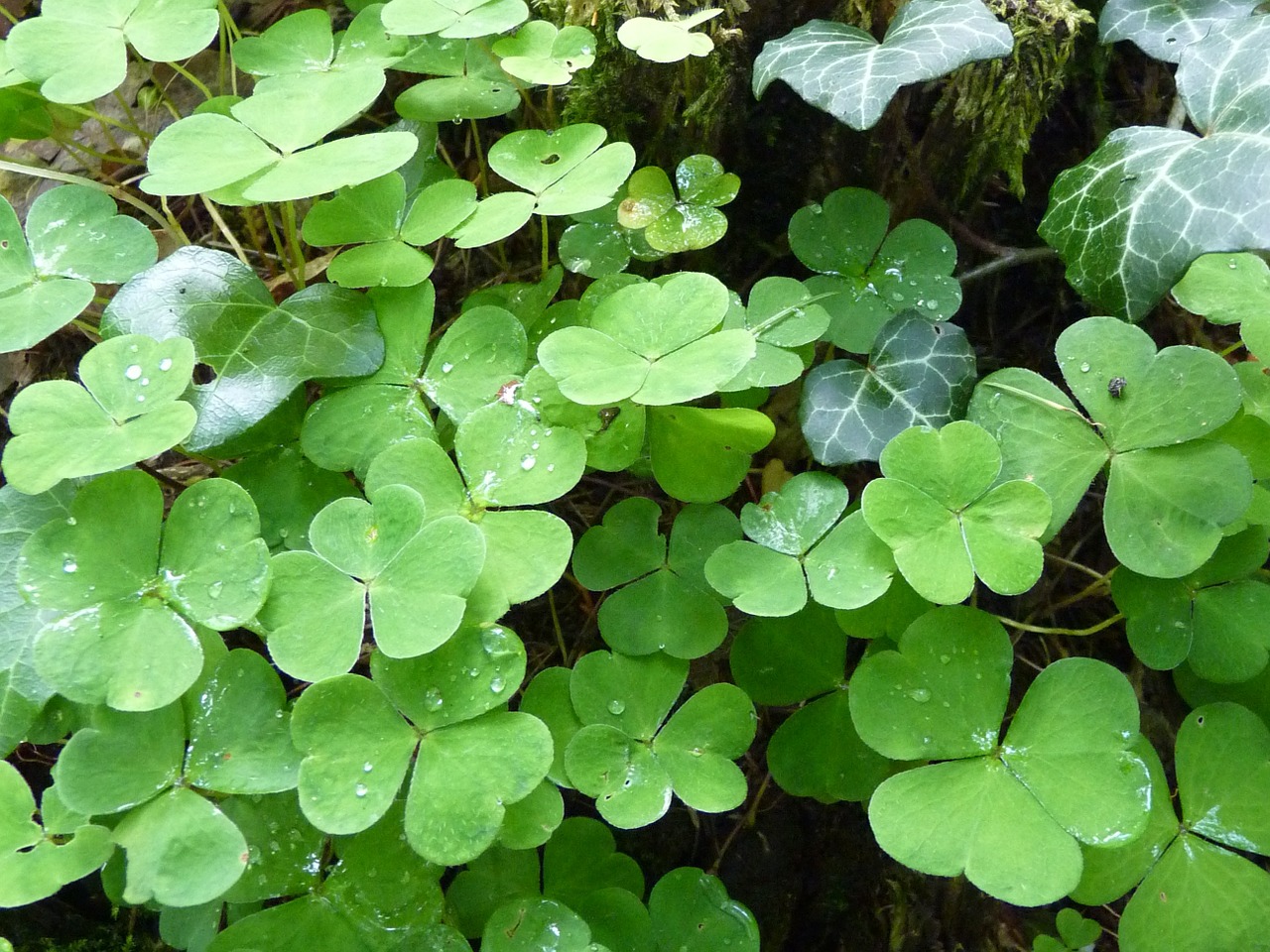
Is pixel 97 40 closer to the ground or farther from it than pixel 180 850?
farther from it

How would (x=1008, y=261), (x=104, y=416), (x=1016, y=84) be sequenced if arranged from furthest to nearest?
(x=1008, y=261)
(x=1016, y=84)
(x=104, y=416)

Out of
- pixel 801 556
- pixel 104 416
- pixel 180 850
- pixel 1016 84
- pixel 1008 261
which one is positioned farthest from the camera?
pixel 1008 261

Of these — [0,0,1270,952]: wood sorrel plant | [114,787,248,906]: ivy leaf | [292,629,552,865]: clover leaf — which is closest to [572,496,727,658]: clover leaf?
[0,0,1270,952]: wood sorrel plant

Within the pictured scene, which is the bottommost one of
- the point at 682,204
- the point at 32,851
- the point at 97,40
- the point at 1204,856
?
the point at 1204,856

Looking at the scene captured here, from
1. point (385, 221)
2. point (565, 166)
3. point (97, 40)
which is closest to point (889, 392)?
point (565, 166)

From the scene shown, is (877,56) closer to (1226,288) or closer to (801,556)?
(1226,288)

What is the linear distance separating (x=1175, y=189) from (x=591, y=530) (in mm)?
987

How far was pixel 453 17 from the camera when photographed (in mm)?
1415

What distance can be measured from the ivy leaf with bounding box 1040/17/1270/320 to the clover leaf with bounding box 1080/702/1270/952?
644mm

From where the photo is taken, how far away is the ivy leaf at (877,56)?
1.16 m

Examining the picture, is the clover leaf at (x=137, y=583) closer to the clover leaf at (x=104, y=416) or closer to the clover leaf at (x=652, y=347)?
the clover leaf at (x=104, y=416)

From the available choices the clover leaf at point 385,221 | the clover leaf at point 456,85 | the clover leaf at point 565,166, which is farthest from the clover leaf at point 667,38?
the clover leaf at point 385,221

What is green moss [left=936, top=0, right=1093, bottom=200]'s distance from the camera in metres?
1.37

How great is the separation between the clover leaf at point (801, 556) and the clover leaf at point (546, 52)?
76cm
